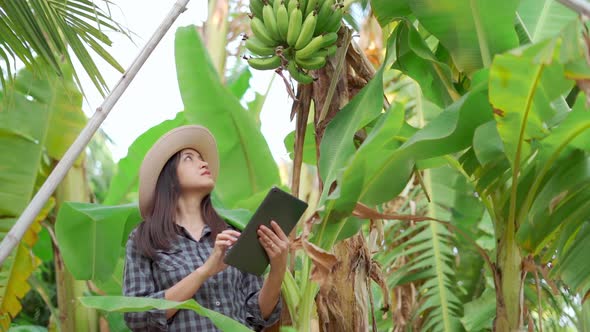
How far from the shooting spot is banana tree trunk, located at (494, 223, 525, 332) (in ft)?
→ 6.63

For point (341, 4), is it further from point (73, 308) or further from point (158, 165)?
point (73, 308)

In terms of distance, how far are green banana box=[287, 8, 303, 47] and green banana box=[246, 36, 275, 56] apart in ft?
0.25

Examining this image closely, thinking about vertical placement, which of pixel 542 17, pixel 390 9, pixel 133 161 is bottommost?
pixel 133 161

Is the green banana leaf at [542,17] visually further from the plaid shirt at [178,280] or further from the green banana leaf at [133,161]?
the green banana leaf at [133,161]

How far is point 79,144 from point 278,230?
513 mm

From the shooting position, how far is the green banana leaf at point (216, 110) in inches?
113

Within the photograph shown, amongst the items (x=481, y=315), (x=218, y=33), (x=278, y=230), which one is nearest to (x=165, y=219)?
(x=278, y=230)

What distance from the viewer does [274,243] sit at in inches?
76.2

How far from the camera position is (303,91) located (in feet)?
7.82

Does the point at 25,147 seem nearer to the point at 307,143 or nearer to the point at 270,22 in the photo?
the point at 307,143

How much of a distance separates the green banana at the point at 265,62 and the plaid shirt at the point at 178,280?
460 millimetres

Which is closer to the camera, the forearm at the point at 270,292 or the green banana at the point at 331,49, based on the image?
the forearm at the point at 270,292

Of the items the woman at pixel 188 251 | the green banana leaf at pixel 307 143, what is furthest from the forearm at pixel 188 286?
the green banana leaf at pixel 307 143

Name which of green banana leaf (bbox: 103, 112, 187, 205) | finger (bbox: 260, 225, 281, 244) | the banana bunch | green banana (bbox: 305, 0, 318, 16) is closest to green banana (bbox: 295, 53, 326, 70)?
the banana bunch
